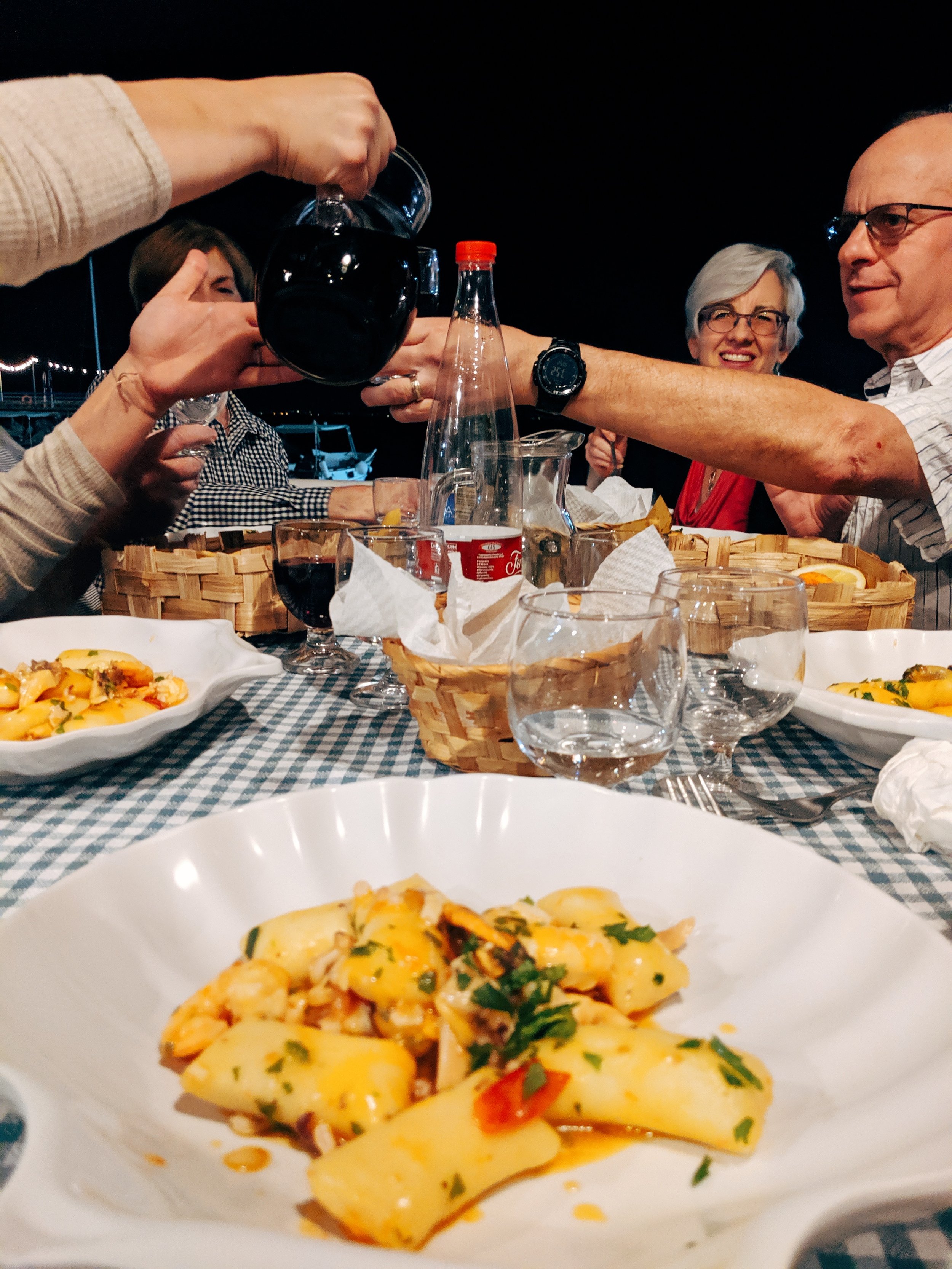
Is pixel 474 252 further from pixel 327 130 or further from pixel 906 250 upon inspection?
pixel 906 250

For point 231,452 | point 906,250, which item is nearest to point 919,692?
point 906,250

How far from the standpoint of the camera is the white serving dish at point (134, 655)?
2.58 ft

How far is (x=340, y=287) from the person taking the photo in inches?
39.1

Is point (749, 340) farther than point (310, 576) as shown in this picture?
Yes

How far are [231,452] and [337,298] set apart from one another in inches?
122

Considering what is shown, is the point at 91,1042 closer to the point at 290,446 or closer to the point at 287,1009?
the point at 287,1009

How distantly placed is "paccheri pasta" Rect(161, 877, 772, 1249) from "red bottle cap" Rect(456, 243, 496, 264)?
97cm

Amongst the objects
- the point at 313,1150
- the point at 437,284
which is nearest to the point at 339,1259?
the point at 313,1150

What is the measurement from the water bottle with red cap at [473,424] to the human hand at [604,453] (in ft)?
6.31

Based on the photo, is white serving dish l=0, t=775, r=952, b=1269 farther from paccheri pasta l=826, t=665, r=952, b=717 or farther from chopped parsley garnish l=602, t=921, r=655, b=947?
paccheri pasta l=826, t=665, r=952, b=717

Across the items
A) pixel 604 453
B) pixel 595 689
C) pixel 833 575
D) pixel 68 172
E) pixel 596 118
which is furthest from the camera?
pixel 596 118

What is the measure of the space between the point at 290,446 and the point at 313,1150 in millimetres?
5853

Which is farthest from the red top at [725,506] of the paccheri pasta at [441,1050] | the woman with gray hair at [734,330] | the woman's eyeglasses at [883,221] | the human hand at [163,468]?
the paccheri pasta at [441,1050]

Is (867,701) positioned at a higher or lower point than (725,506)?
higher
